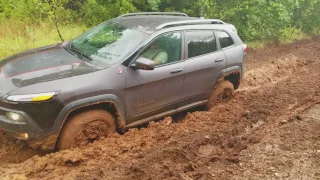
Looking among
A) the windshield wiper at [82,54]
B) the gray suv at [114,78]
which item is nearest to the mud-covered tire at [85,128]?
the gray suv at [114,78]

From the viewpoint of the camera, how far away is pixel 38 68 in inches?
171

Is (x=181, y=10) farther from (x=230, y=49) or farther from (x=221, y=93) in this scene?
(x=221, y=93)

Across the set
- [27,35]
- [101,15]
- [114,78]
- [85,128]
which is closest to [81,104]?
[85,128]

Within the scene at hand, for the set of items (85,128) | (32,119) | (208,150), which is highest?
(32,119)

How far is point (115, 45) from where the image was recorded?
193 inches

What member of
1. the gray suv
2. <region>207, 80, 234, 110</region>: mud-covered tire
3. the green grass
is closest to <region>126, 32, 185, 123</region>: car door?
the gray suv

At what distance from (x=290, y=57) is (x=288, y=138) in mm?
5752

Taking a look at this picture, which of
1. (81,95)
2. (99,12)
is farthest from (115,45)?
(99,12)

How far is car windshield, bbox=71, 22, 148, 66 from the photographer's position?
4703 mm

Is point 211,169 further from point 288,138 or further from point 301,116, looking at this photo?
point 301,116

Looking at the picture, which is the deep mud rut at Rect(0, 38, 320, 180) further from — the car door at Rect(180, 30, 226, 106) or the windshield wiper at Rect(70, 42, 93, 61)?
the windshield wiper at Rect(70, 42, 93, 61)

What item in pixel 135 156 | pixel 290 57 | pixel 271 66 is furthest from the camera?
pixel 290 57

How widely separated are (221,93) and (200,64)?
1017 mm

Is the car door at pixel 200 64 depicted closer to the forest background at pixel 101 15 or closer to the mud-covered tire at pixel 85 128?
the mud-covered tire at pixel 85 128
